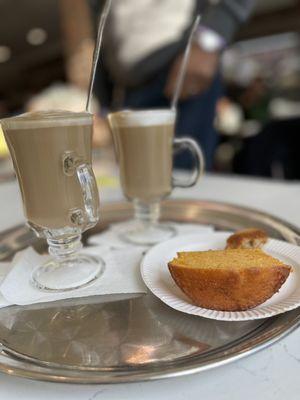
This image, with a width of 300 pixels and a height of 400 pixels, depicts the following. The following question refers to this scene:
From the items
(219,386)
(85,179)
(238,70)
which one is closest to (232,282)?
(219,386)

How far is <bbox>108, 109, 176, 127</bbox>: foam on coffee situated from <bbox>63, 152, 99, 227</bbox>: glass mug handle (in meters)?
0.16

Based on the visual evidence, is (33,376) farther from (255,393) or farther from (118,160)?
(118,160)

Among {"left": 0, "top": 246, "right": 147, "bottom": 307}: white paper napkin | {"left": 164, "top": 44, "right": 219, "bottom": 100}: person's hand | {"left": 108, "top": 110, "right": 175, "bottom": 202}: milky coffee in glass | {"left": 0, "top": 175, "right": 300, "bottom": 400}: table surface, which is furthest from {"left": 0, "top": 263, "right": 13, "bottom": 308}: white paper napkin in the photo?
{"left": 164, "top": 44, "right": 219, "bottom": 100}: person's hand

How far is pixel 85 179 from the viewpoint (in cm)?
46

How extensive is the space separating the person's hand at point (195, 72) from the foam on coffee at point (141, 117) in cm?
75

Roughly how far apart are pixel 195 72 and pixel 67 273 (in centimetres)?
104

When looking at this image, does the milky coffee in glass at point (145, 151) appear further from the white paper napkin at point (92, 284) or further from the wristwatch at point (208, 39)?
the wristwatch at point (208, 39)

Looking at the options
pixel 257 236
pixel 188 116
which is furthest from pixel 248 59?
pixel 257 236

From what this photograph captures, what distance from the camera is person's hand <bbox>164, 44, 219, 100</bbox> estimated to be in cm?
→ 132

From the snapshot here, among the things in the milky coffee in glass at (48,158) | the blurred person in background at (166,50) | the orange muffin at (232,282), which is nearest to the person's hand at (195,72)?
the blurred person in background at (166,50)

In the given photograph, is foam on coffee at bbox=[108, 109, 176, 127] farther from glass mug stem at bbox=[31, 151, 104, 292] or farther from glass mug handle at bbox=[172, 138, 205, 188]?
glass mug stem at bbox=[31, 151, 104, 292]

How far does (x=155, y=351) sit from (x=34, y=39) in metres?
7.62

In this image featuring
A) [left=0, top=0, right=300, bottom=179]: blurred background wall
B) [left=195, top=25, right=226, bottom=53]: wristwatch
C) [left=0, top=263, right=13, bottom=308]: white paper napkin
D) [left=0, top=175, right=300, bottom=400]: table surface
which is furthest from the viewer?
[left=0, top=0, right=300, bottom=179]: blurred background wall

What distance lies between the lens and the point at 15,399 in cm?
30
